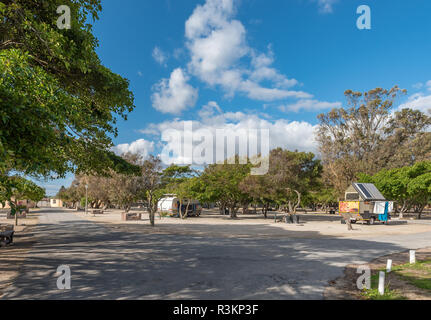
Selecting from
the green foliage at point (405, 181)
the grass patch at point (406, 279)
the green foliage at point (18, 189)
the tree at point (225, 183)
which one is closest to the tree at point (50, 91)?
the green foliage at point (18, 189)

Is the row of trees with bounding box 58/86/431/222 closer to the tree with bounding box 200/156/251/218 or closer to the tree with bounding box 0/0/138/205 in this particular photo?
the tree with bounding box 200/156/251/218

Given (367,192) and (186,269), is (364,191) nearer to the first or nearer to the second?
(367,192)

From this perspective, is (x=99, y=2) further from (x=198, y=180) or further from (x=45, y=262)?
(x=198, y=180)

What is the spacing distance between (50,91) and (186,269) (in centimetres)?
667

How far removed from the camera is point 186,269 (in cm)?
916

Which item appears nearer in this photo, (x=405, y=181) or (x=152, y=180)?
(x=152, y=180)

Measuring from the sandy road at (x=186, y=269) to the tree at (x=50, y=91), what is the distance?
329cm

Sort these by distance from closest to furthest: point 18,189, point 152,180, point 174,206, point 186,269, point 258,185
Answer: point 18,189, point 186,269, point 152,180, point 258,185, point 174,206

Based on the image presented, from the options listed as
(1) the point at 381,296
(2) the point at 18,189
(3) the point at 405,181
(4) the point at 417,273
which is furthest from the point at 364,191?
(2) the point at 18,189

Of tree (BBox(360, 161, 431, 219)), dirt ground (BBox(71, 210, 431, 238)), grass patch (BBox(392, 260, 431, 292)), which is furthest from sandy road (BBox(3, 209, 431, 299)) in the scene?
tree (BBox(360, 161, 431, 219))

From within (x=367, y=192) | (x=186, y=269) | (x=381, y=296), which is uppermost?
(x=367, y=192)

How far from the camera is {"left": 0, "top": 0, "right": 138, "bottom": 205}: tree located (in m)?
5.22

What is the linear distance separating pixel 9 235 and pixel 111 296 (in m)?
11.2

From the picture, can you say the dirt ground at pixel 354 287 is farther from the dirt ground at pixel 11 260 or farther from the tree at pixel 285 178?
the tree at pixel 285 178
